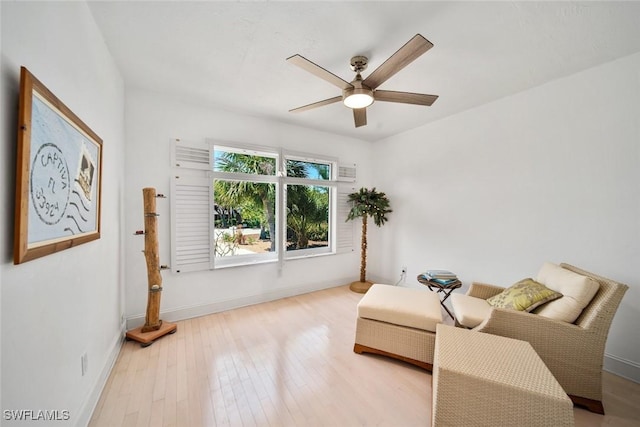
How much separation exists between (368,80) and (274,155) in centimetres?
192

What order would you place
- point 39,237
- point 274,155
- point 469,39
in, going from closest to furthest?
point 39,237 → point 469,39 → point 274,155

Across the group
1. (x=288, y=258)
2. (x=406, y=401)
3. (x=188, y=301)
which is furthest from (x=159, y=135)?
(x=406, y=401)

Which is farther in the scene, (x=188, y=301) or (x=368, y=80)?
(x=188, y=301)

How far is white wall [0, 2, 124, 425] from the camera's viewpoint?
0.83m

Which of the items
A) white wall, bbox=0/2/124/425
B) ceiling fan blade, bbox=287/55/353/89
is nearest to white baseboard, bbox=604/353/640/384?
ceiling fan blade, bbox=287/55/353/89

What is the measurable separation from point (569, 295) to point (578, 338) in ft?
0.93

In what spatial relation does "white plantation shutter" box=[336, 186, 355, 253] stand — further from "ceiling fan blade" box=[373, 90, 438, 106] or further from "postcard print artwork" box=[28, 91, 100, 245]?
"postcard print artwork" box=[28, 91, 100, 245]

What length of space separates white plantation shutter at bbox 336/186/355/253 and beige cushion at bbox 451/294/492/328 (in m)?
2.04

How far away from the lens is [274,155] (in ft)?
11.2

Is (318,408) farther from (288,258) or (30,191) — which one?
(288,258)

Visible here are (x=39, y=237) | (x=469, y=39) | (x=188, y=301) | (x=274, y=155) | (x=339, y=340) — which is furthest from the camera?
(x=274, y=155)

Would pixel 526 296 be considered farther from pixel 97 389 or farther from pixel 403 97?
pixel 97 389

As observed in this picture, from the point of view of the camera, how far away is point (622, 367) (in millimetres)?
1927

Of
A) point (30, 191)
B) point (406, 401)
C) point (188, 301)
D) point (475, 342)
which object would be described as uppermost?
point (30, 191)
